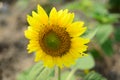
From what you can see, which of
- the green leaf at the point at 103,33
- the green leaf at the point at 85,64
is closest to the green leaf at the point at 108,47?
the green leaf at the point at 103,33

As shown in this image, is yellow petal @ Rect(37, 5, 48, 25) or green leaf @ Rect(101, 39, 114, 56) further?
green leaf @ Rect(101, 39, 114, 56)

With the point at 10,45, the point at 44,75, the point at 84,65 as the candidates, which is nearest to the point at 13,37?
the point at 10,45

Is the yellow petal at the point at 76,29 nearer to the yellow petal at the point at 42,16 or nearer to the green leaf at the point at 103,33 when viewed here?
the yellow petal at the point at 42,16

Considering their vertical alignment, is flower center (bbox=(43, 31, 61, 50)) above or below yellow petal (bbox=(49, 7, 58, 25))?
below

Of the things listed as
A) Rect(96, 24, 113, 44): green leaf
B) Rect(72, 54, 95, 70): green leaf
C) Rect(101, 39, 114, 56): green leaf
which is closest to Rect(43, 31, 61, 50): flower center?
Rect(72, 54, 95, 70): green leaf

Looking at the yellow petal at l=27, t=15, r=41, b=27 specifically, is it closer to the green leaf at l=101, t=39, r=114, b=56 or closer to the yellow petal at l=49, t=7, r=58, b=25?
the yellow petal at l=49, t=7, r=58, b=25

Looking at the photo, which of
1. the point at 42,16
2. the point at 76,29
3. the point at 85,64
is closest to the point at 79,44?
the point at 76,29

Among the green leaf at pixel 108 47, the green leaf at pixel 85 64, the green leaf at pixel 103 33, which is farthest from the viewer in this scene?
the green leaf at pixel 108 47
